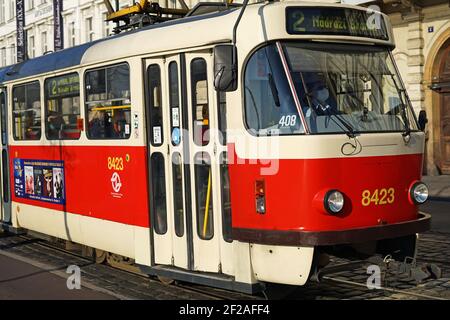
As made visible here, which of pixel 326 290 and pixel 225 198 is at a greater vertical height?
pixel 225 198

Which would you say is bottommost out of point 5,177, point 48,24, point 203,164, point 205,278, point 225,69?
point 205,278

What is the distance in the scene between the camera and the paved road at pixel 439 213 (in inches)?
452

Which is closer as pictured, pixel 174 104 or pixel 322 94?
pixel 322 94

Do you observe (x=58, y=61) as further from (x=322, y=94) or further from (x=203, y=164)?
(x=322, y=94)

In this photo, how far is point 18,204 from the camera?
10.8 meters

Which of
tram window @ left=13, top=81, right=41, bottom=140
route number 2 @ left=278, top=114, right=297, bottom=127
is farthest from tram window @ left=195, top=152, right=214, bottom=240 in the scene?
tram window @ left=13, top=81, right=41, bottom=140

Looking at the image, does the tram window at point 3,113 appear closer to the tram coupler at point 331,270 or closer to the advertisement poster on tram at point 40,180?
the advertisement poster on tram at point 40,180

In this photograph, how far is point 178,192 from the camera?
7.00m

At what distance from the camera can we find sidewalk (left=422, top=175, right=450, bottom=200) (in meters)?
16.8

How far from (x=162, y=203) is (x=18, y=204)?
14.5 feet

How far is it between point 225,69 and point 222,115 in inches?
20.8

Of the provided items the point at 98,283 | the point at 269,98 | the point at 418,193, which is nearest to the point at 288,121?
the point at 269,98

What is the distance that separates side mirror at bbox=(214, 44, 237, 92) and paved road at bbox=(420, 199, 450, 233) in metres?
6.30
